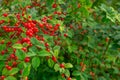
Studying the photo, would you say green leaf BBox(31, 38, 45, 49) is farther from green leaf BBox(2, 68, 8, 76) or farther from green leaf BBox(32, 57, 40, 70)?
green leaf BBox(2, 68, 8, 76)

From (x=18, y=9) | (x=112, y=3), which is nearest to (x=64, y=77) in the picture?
(x=18, y=9)

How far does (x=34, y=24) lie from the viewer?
6.83 ft

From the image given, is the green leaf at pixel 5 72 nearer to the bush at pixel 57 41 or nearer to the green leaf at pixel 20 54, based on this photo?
the bush at pixel 57 41

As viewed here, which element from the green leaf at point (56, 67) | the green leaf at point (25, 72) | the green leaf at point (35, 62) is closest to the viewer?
the green leaf at point (25, 72)

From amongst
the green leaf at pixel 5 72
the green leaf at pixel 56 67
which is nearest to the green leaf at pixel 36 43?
the green leaf at pixel 56 67

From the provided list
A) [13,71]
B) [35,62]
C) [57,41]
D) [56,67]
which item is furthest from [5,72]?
[57,41]

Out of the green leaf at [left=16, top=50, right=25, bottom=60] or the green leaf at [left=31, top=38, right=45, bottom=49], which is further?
the green leaf at [left=31, top=38, right=45, bottom=49]

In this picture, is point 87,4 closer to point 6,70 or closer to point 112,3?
point 6,70

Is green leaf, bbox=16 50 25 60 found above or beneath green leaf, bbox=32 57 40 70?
above

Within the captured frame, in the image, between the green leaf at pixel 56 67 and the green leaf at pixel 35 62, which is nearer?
the green leaf at pixel 35 62

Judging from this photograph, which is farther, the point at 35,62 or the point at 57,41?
the point at 57,41

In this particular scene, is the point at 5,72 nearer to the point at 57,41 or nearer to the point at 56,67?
the point at 56,67

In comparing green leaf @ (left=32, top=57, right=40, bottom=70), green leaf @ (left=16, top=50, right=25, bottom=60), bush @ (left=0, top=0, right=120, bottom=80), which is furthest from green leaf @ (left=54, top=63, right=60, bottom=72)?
green leaf @ (left=16, top=50, right=25, bottom=60)

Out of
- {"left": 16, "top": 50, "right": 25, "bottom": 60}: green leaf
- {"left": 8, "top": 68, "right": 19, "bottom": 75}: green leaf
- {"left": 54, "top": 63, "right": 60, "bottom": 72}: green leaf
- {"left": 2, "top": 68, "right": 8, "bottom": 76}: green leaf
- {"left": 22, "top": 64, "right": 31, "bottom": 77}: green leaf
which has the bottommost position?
{"left": 54, "top": 63, "right": 60, "bottom": 72}: green leaf
